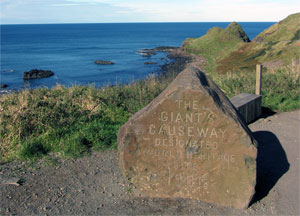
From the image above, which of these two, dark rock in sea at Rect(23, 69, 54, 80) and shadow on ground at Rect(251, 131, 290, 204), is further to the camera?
dark rock in sea at Rect(23, 69, 54, 80)

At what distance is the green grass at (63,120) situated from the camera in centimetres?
686

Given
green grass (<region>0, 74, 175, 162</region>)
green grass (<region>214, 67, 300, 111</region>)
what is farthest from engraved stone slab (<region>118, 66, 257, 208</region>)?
green grass (<region>214, 67, 300, 111</region>)

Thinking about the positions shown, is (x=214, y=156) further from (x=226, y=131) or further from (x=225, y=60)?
(x=225, y=60)

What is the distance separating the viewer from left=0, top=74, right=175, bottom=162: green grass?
686 cm

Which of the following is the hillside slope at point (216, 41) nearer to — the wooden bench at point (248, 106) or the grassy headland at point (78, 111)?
the grassy headland at point (78, 111)

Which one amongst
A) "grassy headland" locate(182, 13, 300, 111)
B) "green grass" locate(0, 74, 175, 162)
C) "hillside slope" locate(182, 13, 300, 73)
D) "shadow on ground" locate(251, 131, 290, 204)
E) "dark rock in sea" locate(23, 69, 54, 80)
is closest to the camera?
"shadow on ground" locate(251, 131, 290, 204)

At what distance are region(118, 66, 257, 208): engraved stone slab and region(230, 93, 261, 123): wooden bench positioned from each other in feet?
12.1

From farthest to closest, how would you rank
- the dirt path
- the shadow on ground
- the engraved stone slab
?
the shadow on ground < the dirt path < the engraved stone slab

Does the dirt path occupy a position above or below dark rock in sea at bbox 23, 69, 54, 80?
above

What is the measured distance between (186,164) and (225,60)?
3449 centimetres

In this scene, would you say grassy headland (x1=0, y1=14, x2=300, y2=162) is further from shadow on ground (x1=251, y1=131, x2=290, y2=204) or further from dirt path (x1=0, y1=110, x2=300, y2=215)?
shadow on ground (x1=251, y1=131, x2=290, y2=204)

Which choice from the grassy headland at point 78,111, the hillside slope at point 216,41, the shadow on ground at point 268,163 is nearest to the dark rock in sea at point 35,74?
the hillside slope at point 216,41

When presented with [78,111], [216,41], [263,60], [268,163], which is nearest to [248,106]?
[268,163]

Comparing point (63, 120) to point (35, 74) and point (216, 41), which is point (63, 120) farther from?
point (216, 41)
